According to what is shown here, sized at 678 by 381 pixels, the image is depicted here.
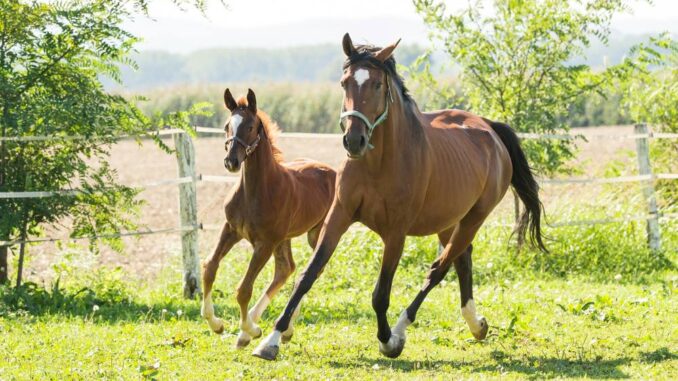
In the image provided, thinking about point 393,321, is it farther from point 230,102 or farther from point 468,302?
point 230,102

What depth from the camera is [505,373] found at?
5.98 metres

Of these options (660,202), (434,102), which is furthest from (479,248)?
(660,202)

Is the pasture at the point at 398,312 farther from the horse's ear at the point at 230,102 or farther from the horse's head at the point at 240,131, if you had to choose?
the horse's ear at the point at 230,102

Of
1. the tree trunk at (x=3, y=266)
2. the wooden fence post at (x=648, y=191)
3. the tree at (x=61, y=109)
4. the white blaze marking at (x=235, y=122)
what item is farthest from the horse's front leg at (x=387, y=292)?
the wooden fence post at (x=648, y=191)

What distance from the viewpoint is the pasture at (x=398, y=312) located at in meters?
6.15

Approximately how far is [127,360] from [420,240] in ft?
18.2

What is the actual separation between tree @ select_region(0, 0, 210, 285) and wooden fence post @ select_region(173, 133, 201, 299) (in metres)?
0.69

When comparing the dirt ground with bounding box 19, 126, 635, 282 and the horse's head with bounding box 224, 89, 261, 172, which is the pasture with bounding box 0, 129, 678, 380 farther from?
the horse's head with bounding box 224, 89, 261, 172

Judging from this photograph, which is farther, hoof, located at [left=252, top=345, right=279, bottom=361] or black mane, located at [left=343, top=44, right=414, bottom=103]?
black mane, located at [left=343, top=44, right=414, bottom=103]

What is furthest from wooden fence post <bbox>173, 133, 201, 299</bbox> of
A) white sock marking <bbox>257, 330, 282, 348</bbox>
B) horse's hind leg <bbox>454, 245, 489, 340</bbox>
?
white sock marking <bbox>257, 330, 282, 348</bbox>

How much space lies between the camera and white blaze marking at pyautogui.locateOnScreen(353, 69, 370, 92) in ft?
19.6

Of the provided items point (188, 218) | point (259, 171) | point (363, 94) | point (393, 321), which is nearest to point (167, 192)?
point (188, 218)

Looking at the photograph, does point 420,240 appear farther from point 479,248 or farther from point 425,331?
point 425,331

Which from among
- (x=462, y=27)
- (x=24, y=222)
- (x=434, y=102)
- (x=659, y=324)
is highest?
(x=462, y=27)
